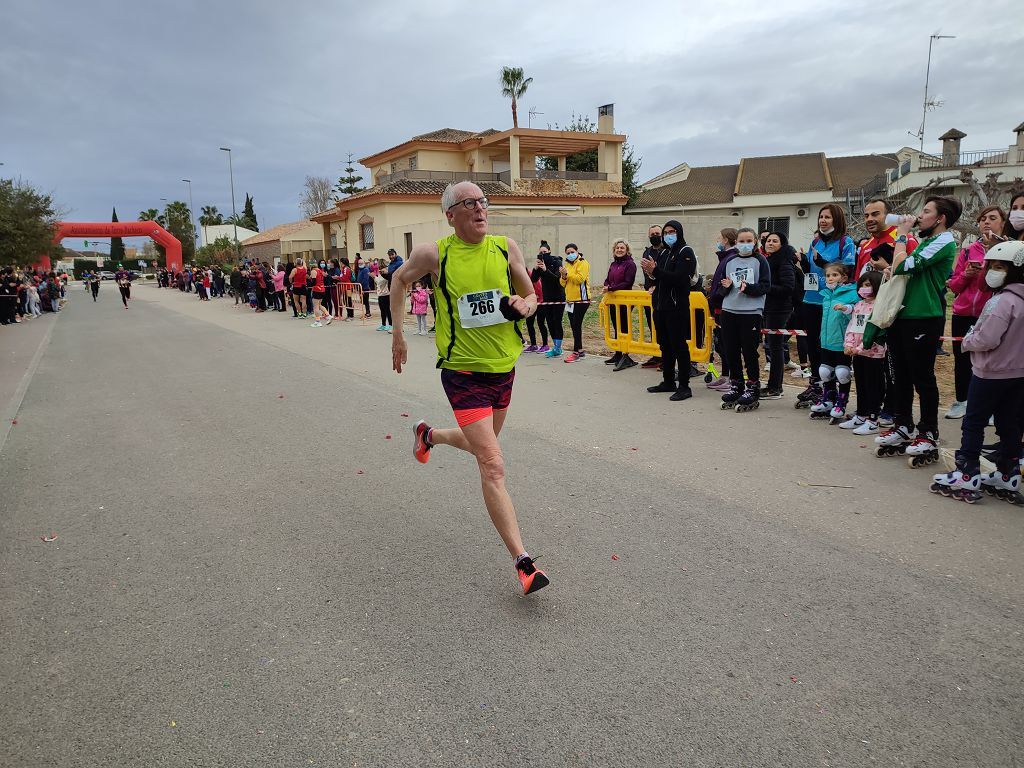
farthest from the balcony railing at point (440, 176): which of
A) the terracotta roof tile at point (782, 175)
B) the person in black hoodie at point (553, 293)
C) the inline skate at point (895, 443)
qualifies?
the inline skate at point (895, 443)

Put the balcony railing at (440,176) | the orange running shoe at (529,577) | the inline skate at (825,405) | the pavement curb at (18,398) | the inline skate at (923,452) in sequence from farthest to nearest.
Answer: the balcony railing at (440,176), the pavement curb at (18,398), the inline skate at (825,405), the inline skate at (923,452), the orange running shoe at (529,577)

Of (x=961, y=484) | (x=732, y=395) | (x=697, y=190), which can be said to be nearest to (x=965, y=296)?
(x=732, y=395)

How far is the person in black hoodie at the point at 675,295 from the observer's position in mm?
7883

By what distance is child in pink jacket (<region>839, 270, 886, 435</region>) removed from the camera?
235 inches

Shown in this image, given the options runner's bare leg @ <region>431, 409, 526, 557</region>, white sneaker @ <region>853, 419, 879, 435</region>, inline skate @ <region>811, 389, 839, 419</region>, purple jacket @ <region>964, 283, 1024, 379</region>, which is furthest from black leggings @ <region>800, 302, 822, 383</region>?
runner's bare leg @ <region>431, 409, 526, 557</region>

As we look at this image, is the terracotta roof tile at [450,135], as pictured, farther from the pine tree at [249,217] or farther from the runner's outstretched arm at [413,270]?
the pine tree at [249,217]

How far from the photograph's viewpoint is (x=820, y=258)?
7.09 m

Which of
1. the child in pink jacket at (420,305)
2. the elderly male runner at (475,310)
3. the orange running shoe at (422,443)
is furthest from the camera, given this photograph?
the child in pink jacket at (420,305)

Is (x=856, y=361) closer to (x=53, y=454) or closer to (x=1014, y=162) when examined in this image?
(x=53, y=454)

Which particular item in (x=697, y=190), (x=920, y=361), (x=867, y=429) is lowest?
(x=867, y=429)

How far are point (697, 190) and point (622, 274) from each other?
127 feet

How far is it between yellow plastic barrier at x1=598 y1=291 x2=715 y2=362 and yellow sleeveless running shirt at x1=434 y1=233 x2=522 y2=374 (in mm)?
5677

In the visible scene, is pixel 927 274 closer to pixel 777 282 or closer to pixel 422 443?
pixel 777 282

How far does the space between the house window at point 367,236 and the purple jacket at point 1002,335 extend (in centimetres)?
3632
